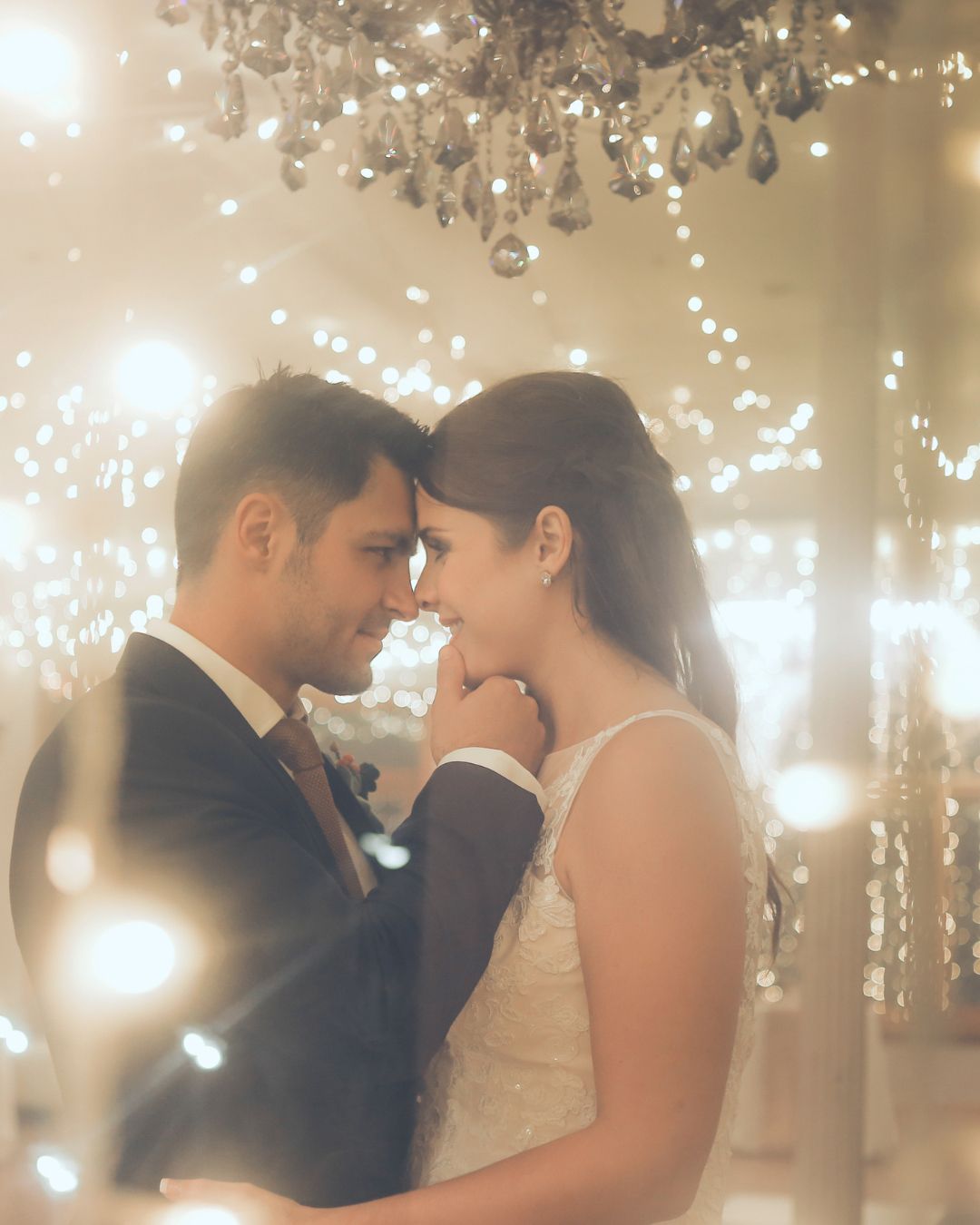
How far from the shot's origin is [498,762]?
95 cm

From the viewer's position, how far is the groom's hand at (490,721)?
38.5 inches

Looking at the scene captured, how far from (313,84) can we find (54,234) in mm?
354

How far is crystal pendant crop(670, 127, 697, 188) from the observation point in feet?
3.79

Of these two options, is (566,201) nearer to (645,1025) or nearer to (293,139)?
(293,139)

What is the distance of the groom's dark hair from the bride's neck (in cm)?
26

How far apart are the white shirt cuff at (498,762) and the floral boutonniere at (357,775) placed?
1.22 feet

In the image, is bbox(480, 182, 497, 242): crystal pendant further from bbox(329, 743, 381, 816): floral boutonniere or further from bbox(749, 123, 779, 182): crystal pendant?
bbox(329, 743, 381, 816): floral boutonniere

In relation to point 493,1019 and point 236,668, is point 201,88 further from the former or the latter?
point 493,1019

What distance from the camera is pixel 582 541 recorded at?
1.06 meters

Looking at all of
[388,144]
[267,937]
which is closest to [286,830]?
[267,937]

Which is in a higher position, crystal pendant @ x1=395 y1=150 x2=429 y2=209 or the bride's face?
crystal pendant @ x1=395 y1=150 x2=429 y2=209

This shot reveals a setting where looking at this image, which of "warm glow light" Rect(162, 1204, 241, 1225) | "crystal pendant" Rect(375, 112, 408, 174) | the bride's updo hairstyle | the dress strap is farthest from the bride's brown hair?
"warm glow light" Rect(162, 1204, 241, 1225)

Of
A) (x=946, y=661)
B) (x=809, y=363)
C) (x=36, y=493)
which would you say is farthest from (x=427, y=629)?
(x=946, y=661)

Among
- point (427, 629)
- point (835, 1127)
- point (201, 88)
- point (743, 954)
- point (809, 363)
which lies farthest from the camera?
point (427, 629)
